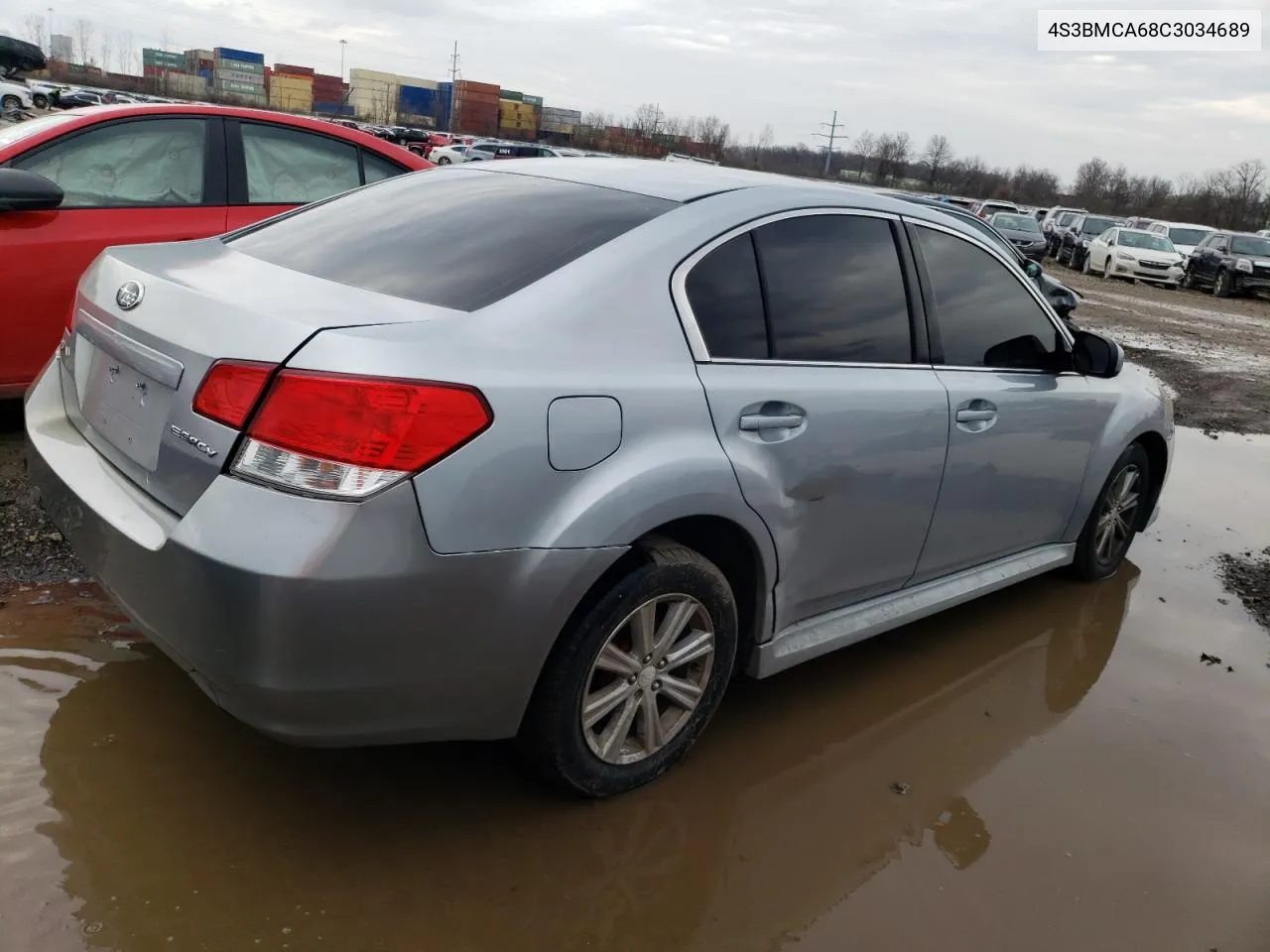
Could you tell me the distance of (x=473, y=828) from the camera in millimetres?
2627

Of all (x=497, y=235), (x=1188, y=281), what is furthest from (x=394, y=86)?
(x=497, y=235)

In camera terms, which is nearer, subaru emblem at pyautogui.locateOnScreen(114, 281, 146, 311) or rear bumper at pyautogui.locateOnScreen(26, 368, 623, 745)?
rear bumper at pyautogui.locateOnScreen(26, 368, 623, 745)

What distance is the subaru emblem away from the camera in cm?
257

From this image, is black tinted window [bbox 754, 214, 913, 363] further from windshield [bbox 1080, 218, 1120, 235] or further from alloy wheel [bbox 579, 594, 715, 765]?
windshield [bbox 1080, 218, 1120, 235]

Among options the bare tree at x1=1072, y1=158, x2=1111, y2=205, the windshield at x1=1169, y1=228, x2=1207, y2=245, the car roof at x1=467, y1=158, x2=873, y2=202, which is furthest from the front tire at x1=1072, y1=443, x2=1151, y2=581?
the bare tree at x1=1072, y1=158, x2=1111, y2=205

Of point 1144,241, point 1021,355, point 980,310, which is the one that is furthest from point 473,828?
point 1144,241

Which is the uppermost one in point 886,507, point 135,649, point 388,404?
point 388,404

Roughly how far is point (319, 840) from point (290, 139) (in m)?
4.18

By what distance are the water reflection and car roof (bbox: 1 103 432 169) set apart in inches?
116

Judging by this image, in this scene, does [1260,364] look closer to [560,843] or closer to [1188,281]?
[560,843]

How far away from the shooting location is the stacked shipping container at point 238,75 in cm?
10288

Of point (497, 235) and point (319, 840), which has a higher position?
point (497, 235)

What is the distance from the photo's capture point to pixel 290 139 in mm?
5551

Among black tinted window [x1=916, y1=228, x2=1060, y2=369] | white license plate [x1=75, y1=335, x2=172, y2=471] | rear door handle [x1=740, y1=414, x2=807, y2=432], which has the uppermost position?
black tinted window [x1=916, y1=228, x2=1060, y2=369]
